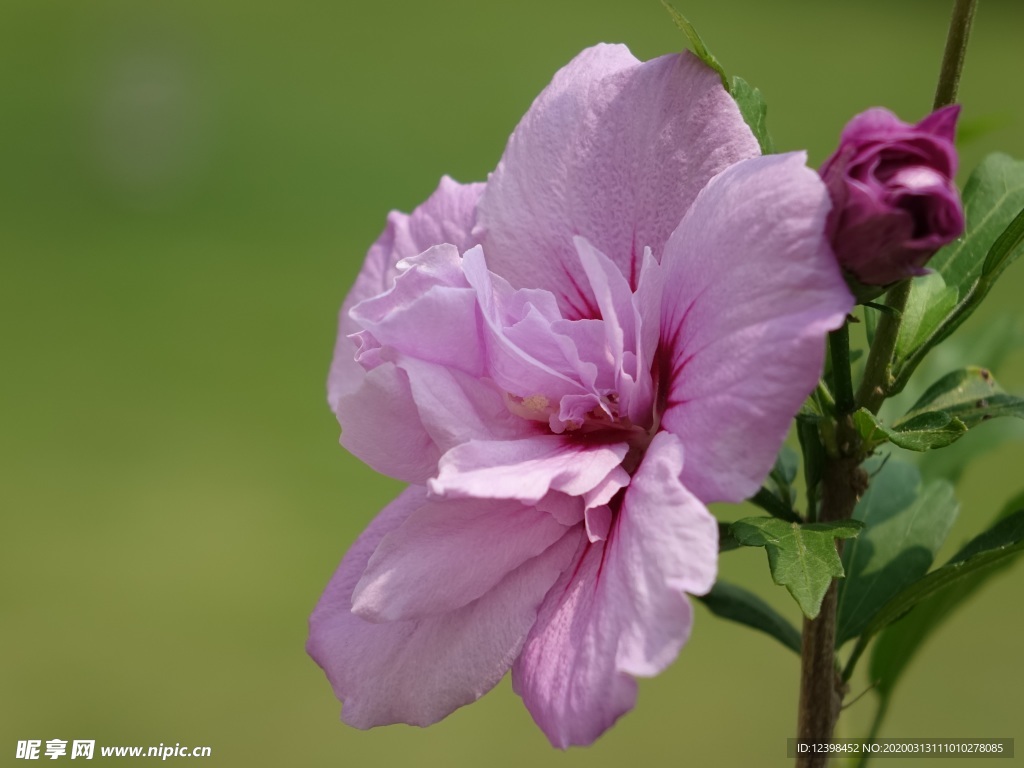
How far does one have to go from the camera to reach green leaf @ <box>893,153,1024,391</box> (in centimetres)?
38

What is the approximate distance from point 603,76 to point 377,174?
3.98m

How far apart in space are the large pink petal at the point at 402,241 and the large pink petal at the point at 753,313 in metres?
0.12

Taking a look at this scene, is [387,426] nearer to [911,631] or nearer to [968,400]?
[968,400]

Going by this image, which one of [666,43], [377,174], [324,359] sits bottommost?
[324,359]

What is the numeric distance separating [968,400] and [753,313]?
169 mm

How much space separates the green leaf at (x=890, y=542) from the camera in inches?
18.8

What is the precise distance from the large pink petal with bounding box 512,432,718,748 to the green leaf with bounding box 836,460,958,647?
190 millimetres

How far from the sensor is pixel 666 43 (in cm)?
519

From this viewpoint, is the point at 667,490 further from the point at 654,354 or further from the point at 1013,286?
the point at 1013,286

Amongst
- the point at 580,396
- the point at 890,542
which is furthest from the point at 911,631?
the point at 580,396

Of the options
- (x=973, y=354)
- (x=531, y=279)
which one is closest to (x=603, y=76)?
(x=531, y=279)

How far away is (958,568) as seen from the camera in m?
0.40

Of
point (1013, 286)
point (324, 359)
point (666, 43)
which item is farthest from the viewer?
point (666, 43)

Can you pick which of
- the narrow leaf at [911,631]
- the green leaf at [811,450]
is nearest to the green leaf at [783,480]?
the green leaf at [811,450]
